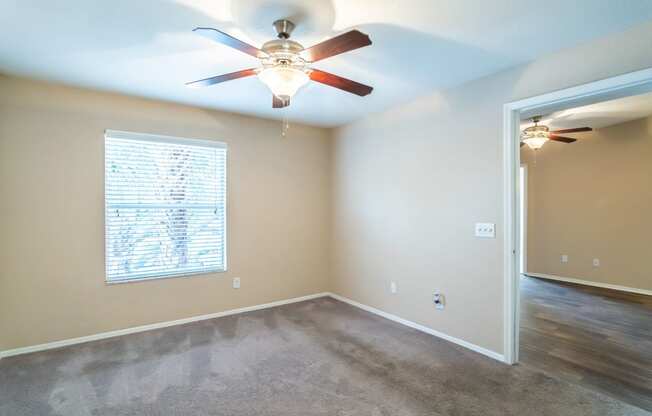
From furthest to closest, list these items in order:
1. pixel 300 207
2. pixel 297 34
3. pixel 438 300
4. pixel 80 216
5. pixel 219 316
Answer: pixel 300 207, pixel 219 316, pixel 438 300, pixel 80 216, pixel 297 34

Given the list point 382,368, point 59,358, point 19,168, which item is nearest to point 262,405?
point 382,368

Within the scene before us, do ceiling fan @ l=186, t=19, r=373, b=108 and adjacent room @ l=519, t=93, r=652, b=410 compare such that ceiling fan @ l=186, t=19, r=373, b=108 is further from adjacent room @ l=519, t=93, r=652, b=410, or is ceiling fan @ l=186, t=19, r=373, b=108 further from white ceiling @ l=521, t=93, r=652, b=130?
white ceiling @ l=521, t=93, r=652, b=130

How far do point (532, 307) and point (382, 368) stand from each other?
2.86m

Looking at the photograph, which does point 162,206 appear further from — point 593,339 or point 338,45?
point 593,339

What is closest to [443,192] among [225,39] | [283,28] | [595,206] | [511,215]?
[511,215]

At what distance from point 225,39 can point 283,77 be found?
1.42 feet

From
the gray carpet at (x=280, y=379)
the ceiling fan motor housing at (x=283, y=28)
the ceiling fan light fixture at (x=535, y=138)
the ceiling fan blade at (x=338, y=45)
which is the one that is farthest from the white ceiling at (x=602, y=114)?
the ceiling fan motor housing at (x=283, y=28)

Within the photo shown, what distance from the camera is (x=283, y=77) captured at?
213cm

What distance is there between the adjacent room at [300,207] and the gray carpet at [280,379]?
2cm

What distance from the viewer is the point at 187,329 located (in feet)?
11.8

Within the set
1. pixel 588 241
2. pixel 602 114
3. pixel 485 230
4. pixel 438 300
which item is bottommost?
pixel 438 300

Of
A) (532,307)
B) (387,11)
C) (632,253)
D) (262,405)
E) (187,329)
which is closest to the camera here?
(387,11)

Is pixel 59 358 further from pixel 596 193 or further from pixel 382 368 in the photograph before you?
pixel 596 193

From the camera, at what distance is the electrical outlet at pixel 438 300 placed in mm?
3351
